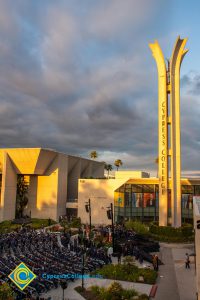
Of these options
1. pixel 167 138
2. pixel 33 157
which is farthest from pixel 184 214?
pixel 33 157

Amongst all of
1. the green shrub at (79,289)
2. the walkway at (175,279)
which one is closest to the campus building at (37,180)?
the walkway at (175,279)

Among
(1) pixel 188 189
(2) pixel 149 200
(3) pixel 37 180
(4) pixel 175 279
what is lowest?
(4) pixel 175 279

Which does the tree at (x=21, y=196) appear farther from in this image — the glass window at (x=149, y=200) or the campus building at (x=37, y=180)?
the glass window at (x=149, y=200)

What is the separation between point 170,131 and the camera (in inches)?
1768

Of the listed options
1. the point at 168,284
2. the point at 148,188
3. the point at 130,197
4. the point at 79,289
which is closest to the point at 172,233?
the point at 148,188

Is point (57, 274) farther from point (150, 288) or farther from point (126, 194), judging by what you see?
point (126, 194)

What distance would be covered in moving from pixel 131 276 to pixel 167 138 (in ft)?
84.4

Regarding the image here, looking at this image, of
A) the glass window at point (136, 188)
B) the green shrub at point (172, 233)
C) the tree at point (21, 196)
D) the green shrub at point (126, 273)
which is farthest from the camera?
the tree at point (21, 196)

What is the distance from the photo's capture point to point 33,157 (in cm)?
5762

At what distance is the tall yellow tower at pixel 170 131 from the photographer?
44281 mm

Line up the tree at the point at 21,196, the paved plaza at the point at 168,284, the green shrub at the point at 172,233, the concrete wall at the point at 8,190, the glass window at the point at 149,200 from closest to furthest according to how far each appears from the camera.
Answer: the paved plaza at the point at 168,284, the green shrub at the point at 172,233, the glass window at the point at 149,200, the concrete wall at the point at 8,190, the tree at the point at 21,196

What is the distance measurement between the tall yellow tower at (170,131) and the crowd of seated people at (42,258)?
51.5 ft

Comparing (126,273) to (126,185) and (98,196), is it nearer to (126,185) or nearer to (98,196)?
(126,185)

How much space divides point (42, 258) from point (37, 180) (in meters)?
38.8
